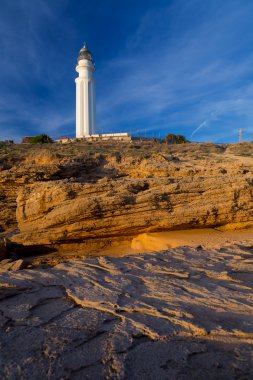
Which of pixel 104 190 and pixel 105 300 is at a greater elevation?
pixel 104 190

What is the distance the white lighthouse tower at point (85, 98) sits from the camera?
157 ft

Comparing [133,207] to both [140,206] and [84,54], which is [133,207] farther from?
[84,54]

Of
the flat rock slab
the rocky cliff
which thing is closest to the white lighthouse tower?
the rocky cliff

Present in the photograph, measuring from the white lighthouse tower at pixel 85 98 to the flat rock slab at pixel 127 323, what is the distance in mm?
44655

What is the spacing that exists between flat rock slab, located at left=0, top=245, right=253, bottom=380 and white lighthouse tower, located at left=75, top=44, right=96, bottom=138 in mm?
44655

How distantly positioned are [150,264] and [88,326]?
2.38 metres

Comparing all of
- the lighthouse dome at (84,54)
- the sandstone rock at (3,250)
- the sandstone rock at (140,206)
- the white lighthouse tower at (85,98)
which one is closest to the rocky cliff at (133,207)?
the sandstone rock at (140,206)

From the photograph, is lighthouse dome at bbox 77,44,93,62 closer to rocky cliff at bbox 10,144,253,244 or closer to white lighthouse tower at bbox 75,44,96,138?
white lighthouse tower at bbox 75,44,96,138

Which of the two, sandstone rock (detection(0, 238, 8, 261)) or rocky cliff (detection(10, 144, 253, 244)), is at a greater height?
rocky cliff (detection(10, 144, 253, 244))

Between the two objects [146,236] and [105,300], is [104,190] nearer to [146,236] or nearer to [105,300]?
[146,236]

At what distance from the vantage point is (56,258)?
8984mm

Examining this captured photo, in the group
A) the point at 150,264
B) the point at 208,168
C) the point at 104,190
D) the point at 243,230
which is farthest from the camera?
the point at 208,168

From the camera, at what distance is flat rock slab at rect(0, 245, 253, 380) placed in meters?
2.16

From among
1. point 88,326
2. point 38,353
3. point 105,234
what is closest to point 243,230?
point 105,234
